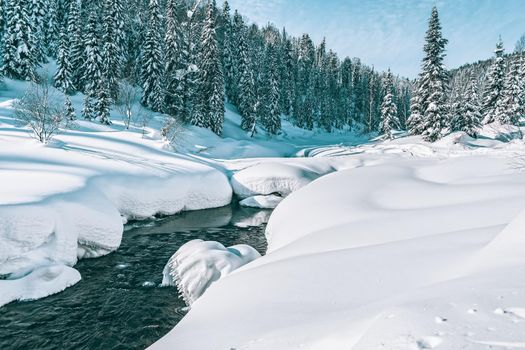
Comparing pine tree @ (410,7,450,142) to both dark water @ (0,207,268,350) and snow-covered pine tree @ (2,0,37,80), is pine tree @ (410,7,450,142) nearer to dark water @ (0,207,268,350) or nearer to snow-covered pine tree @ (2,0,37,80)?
dark water @ (0,207,268,350)

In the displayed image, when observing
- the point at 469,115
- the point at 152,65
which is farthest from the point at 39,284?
A: the point at 469,115

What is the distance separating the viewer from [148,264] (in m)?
11.9

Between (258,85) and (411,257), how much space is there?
63.3m

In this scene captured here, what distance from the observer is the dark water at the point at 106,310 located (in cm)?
731

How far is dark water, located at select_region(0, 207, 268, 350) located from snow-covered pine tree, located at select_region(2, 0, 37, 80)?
1456 inches

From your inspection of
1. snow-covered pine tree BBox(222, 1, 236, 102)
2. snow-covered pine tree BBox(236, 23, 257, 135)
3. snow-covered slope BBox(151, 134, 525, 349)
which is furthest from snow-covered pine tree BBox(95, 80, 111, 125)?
snow-covered slope BBox(151, 134, 525, 349)

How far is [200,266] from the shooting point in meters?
9.02

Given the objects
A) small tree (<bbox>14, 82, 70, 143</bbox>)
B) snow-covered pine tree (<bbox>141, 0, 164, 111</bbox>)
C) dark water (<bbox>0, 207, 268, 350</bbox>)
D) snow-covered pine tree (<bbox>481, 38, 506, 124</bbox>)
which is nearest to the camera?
dark water (<bbox>0, 207, 268, 350</bbox>)

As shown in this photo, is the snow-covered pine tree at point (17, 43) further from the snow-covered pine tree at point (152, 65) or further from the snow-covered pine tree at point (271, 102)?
the snow-covered pine tree at point (271, 102)

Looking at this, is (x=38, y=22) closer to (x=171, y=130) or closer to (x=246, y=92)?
(x=171, y=130)

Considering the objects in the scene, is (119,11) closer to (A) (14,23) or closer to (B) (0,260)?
(A) (14,23)

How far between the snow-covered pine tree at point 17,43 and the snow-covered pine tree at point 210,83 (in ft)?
63.7

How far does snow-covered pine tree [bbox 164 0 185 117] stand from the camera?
4312 centimetres

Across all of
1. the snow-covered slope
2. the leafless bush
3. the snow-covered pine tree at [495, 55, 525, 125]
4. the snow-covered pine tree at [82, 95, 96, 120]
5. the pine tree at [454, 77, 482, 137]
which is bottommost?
the snow-covered slope
